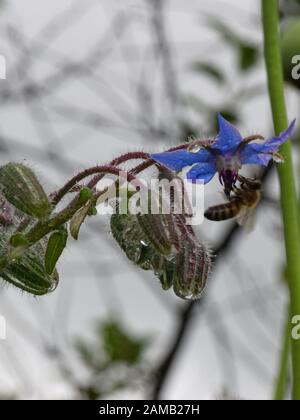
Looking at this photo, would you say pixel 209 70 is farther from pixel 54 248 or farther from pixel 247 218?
pixel 54 248

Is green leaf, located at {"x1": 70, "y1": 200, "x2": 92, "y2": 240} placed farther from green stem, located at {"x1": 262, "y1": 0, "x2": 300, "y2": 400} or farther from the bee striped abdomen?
green stem, located at {"x1": 262, "y1": 0, "x2": 300, "y2": 400}

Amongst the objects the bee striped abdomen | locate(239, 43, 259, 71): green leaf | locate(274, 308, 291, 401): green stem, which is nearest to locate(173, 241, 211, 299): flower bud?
the bee striped abdomen

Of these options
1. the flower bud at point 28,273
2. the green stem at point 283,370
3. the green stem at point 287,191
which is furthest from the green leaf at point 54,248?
the green stem at point 283,370

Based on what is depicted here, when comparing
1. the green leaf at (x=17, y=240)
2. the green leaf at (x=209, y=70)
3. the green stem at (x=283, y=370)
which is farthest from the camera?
the green leaf at (x=209, y=70)

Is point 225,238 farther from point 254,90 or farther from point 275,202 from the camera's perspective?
point 254,90

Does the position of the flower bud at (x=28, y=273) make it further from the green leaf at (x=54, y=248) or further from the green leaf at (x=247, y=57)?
the green leaf at (x=247, y=57)
